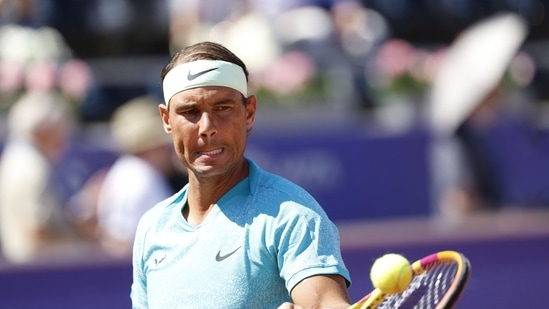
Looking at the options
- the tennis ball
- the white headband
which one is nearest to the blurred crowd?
the white headband

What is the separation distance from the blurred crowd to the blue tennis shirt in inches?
162

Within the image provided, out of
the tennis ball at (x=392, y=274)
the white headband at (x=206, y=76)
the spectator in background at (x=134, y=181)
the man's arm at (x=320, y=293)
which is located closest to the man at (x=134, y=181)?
the spectator in background at (x=134, y=181)

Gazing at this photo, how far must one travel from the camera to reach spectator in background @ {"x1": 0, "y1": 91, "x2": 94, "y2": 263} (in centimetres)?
808

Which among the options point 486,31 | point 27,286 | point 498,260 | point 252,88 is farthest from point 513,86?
point 27,286

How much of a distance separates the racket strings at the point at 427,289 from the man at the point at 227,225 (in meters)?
0.19

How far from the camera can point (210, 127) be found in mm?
3510

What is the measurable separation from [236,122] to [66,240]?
189 inches

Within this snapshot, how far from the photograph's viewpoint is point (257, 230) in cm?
346

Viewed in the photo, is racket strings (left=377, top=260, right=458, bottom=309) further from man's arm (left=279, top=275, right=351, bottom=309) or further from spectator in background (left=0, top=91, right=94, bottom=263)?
spectator in background (left=0, top=91, right=94, bottom=263)

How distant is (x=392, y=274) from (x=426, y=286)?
41 centimetres

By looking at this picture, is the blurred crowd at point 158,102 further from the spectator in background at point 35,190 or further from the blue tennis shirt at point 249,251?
the blue tennis shirt at point 249,251

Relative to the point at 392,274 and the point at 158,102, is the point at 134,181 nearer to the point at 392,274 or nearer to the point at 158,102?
the point at 158,102

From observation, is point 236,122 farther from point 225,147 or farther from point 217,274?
point 217,274

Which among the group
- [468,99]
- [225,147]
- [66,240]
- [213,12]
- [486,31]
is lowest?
[225,147]
